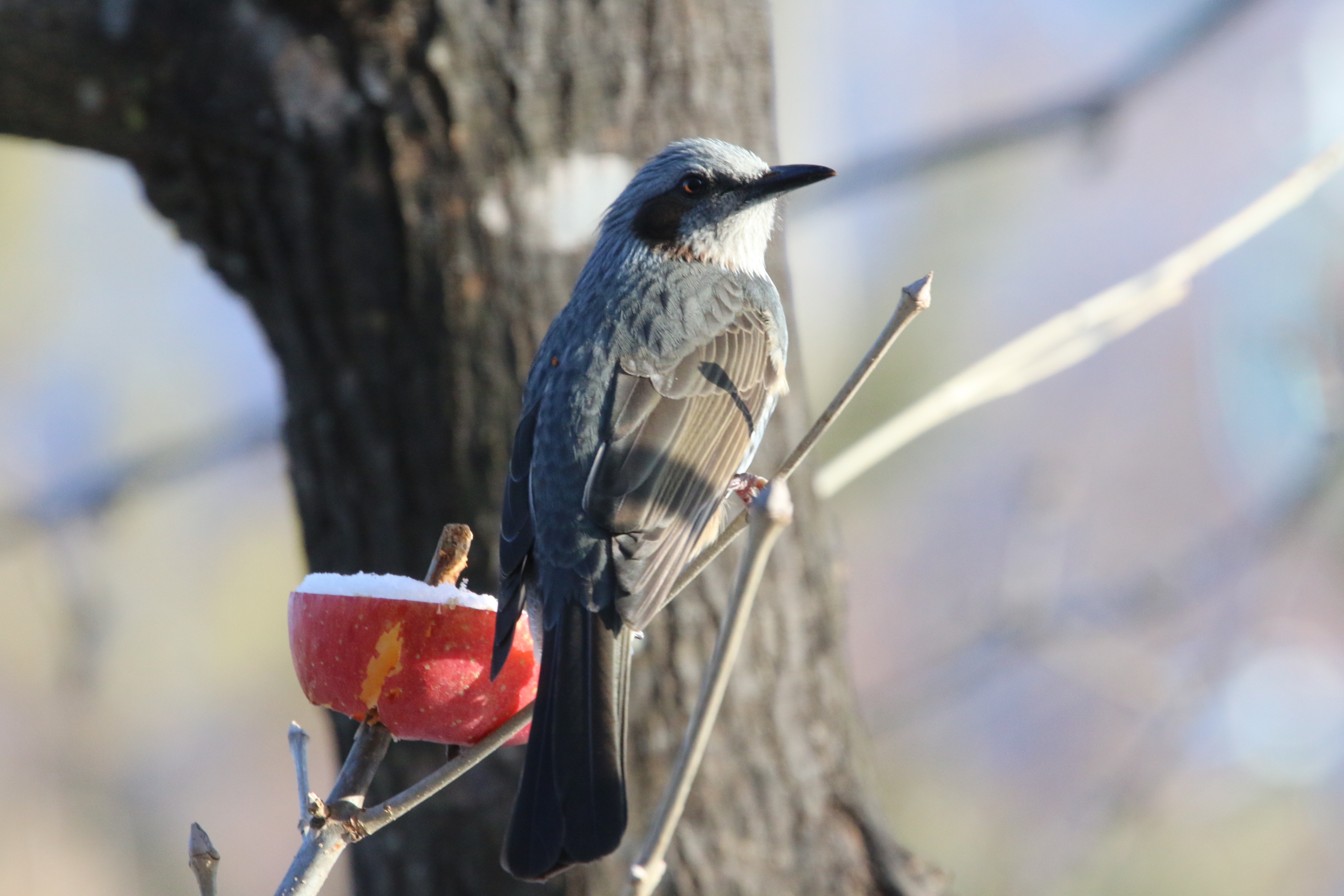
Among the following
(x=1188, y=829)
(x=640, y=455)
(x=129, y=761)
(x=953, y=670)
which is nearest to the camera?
(x=640, y=455)

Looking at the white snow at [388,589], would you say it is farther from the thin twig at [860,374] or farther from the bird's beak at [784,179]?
the bird's beak at [784,179]

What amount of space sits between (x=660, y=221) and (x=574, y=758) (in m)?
1.59

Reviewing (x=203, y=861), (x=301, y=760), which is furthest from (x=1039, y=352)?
(x=203, y=861)

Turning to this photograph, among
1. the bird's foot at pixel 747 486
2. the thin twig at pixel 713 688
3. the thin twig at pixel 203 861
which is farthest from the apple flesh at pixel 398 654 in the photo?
the bird's foot at pixel 747 486

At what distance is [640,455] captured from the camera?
7.61ft

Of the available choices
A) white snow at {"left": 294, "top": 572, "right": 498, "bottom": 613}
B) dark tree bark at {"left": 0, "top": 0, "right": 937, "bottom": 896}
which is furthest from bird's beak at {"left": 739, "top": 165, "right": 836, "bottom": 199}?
white snow at {"left": 294, "top": 572, "right": 498, "bottom": 613}

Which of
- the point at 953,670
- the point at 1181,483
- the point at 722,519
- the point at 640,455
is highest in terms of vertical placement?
the point at 640,455

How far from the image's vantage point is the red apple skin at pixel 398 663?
59.8 inches

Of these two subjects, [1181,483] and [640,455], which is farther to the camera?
[1181,483]

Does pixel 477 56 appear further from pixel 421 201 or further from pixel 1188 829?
pixel 1188 829

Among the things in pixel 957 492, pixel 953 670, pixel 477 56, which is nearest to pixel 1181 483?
pixel 957 492

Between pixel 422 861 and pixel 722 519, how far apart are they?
3.36 feet

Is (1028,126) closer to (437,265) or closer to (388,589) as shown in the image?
(437,265)

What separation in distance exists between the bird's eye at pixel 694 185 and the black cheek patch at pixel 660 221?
3cm
